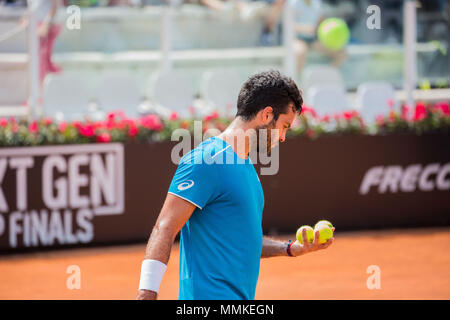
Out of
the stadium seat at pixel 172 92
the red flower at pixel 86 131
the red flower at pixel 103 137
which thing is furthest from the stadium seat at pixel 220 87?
the red flower at pixel 86 131

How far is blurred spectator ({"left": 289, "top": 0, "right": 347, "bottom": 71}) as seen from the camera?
12.4 m

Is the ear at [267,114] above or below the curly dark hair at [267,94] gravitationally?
below

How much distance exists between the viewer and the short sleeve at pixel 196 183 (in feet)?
9.85

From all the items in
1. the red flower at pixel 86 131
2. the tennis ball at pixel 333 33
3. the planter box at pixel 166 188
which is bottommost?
the planter box at pixel 166 188

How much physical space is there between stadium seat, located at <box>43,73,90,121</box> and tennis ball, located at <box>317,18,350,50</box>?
3.99 meters

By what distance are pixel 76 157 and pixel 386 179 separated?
3735 millimetres

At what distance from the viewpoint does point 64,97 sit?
33.1 feet

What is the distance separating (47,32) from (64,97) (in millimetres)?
1033

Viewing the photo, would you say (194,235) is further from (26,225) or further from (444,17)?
(444,17)

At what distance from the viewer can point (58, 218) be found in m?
8.34

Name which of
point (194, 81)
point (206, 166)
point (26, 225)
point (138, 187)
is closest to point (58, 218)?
point (26, 225)

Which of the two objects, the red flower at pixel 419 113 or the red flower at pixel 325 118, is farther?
the red flower at pixel 419 113

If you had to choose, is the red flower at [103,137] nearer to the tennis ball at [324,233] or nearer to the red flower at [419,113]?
the red flower at [419,113]

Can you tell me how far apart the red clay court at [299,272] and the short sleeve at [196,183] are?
4.03 metres
